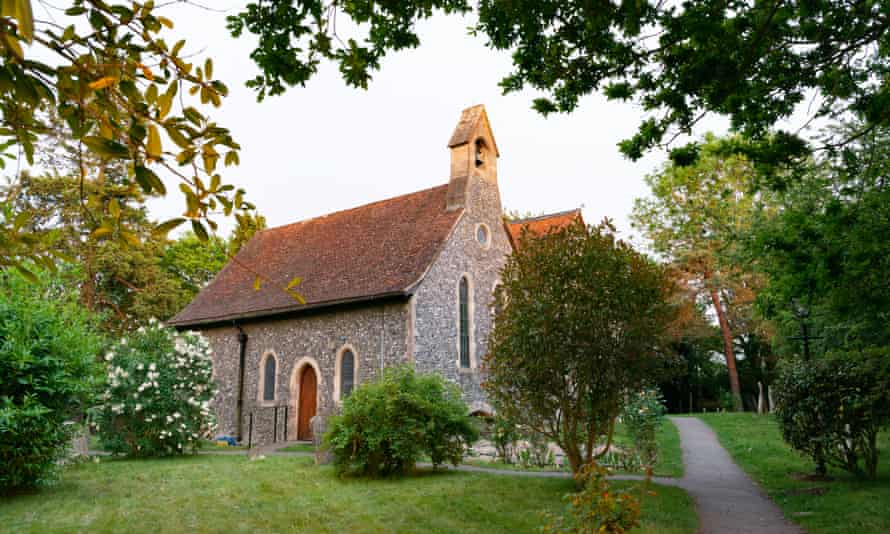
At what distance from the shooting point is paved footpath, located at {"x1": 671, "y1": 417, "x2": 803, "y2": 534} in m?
8.44

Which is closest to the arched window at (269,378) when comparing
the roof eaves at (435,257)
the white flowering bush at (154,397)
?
the white flowering bush at (154,397)

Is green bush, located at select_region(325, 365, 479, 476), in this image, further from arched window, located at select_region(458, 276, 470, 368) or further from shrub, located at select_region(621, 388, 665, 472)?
arched window, located at select_region(458, 276, 470, 368)

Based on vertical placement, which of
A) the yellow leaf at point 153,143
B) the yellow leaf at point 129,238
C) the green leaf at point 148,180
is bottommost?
the yellow leaf at point 129,238

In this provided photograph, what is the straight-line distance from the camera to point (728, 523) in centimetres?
862

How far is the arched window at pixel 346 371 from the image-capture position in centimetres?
1897

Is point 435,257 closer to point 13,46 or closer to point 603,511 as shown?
point 603,511

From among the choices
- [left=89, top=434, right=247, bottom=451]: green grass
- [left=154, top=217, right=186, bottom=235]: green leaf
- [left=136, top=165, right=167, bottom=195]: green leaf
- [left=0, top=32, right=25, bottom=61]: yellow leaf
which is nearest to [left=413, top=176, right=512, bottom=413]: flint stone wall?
[left=89, top=434, right=247, bottom=451]: green grass

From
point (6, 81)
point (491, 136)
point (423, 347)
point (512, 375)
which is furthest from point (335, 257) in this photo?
point (6, 81)

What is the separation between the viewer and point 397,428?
39.0ft

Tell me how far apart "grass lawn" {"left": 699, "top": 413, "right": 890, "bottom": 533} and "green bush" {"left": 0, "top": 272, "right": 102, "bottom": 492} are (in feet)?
35.7

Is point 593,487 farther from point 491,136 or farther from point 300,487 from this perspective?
point 491,136

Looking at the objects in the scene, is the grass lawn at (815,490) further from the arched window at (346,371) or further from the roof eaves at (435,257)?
the arched window at (346,371)

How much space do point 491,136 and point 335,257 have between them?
23.8ft

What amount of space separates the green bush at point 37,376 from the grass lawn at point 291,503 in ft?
2.09
